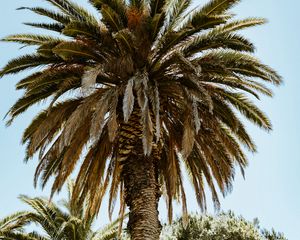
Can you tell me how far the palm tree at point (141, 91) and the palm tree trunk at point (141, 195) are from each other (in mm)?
25

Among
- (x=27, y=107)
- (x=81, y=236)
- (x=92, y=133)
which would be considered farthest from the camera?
(x=81, y=236)

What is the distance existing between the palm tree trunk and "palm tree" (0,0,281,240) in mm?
25

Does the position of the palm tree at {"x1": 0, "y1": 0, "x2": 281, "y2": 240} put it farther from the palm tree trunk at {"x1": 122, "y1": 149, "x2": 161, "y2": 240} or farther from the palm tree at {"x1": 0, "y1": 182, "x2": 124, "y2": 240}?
the palm tree at {"x1": 0, "y1": 182, "x2": 124, "y2": 240}

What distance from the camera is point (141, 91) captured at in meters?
11.8

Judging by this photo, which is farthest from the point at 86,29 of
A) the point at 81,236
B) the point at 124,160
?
the point at 81,236

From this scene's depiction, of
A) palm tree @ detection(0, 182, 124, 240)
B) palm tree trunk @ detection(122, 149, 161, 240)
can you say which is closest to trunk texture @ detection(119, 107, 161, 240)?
palm tree trunk @ detection(122, 149, 161, 240)

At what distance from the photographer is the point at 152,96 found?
11.9 m

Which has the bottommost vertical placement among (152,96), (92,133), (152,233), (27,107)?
(152,233)

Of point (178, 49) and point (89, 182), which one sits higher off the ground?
point (178, 49)

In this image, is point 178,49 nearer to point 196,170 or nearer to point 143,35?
point 143,35

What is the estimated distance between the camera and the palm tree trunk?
38.1ft

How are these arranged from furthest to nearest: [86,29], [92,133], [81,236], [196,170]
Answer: [81,236]
[196,170]
[86,29]
[92,133]

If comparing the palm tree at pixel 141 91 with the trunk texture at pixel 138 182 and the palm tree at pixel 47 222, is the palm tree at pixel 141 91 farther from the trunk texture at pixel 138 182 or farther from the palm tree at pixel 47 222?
the palm tree at pixel 47 222

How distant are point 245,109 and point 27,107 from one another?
19.9 feet
